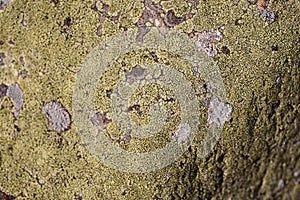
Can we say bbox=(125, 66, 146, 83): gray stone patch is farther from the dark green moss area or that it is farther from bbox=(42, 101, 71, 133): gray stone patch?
bbox=(42, 101, 71, 133): gray stone patch

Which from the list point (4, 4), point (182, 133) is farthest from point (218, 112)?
point (4, 4)

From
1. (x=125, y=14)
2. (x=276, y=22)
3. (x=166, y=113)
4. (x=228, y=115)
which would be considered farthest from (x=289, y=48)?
(x=125, y=14)

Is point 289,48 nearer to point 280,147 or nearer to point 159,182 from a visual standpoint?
point 280,147

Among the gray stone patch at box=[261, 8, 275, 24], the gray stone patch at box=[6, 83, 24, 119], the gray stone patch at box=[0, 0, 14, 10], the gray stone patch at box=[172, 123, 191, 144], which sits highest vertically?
the gray stone patch at box=[261, 8, 275, 24]

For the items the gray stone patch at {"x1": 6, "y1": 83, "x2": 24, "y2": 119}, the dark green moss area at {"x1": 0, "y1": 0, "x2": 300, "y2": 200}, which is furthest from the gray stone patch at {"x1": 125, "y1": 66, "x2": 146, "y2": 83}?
the gray stone patch at {"x1": 6, "y1": 83, "x2": 24, "y2": 119}

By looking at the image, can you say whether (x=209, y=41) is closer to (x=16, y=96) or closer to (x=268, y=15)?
(x=268, y=15)
